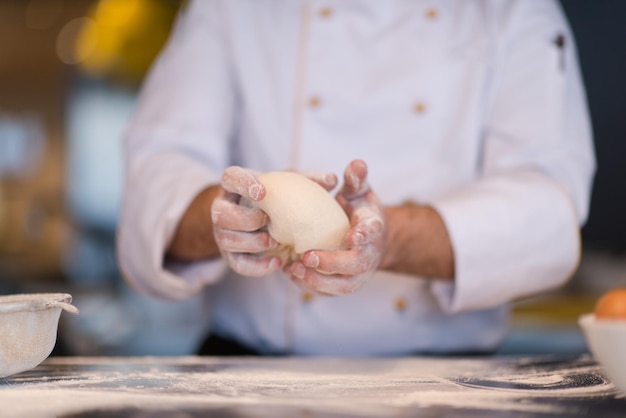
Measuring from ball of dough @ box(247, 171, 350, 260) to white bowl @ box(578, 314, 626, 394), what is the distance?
1.23 ft

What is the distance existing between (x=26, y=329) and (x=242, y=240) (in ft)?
1.07

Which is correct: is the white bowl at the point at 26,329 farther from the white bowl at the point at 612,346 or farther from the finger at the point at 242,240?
the white bowl at the point at 612,346

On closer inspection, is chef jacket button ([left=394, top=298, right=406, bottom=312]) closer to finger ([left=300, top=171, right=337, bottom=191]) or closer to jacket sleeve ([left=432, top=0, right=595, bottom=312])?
jacket sleeve ([left=432, top=0, right=595, bottom=312])

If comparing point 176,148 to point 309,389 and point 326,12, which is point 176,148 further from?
point 309,389

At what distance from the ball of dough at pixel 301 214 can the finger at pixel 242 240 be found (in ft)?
0.05

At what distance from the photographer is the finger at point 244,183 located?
1113mm

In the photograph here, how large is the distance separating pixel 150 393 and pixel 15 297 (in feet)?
0.83

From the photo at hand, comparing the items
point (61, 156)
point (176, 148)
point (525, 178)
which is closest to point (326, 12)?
point (176, 148)

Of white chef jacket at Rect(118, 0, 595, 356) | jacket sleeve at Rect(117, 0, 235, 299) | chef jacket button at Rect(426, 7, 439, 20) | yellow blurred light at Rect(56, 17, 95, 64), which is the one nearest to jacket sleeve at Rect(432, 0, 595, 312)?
white chef jacket at Rect(118, 0, 595, 356)

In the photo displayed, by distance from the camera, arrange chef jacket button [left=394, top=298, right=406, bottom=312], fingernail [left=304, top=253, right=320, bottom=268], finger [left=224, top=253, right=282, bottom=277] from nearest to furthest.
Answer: fingernail [left=304, top=253, right=320, bottom=268] → finger [left=224, top=253, right=282, bottom=277] → chef jacket button [left=394, top=298, right=406, bottom=312]

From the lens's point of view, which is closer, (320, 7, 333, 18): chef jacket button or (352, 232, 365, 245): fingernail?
(352, 232, 365, 245): fingernail

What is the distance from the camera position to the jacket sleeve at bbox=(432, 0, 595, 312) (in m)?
1.42

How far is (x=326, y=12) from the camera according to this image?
5.43 ft

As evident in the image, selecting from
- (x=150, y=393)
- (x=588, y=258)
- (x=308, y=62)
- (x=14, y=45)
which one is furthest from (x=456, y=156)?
(x=14, y=45)
